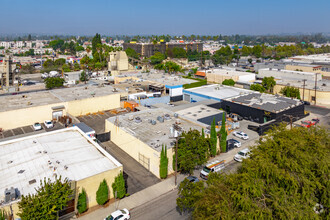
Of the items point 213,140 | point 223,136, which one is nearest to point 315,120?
point 223,136

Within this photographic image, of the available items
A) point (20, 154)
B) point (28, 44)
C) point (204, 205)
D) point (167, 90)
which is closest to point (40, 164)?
point (20, 154)

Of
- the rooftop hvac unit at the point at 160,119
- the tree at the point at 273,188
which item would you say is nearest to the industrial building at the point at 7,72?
the rooftop hvac unit at the point at 160,119

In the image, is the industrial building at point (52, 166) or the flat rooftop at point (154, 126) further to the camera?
the flat rooftop at point (154, 126)

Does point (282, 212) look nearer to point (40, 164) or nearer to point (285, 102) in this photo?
point (40, 164)

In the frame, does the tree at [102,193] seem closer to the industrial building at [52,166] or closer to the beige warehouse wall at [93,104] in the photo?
the industrial building at [52,166]

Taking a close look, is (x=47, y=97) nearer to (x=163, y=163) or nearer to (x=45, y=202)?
(x=163, y=163)

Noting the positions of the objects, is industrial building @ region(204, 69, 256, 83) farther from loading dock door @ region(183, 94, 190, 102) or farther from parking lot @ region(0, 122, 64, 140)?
parking lot @ region(0, 122, 64, 140)
